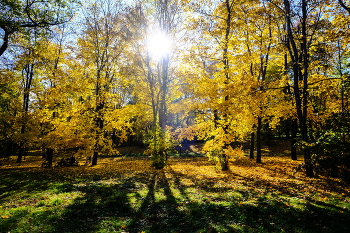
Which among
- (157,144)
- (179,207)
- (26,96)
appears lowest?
(179,207)

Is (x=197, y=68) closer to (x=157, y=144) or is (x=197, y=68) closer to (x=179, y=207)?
(x=157, y=144)

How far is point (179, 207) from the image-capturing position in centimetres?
729

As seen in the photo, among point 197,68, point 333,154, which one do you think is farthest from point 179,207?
point 197,68

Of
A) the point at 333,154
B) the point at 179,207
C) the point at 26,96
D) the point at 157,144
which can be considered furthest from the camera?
the point at 26,96

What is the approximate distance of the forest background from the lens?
11.0 m

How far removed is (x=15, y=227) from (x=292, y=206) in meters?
8.08

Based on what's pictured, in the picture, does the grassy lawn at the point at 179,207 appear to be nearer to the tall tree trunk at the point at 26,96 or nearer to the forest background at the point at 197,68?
the forest background at the point at 197,68

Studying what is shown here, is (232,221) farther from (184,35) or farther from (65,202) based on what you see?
(184,35)

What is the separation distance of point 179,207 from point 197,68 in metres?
11.4

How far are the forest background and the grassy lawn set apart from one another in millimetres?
2777

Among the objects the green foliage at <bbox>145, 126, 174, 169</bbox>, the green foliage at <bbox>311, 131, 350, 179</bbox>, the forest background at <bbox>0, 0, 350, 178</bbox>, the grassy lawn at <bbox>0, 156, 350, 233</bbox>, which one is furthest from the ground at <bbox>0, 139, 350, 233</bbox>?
the green foliage at <bbox>145, 126, 174, 169</bbox>

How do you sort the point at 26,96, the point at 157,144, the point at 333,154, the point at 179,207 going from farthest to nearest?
the point at 26,96, the point at 157,144, the point at 333,154, the point at 179,207

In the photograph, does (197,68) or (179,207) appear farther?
(197,68)

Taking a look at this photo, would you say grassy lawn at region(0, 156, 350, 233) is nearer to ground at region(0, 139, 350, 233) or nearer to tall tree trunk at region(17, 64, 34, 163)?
ground at region(0, 139, 350, 233)
